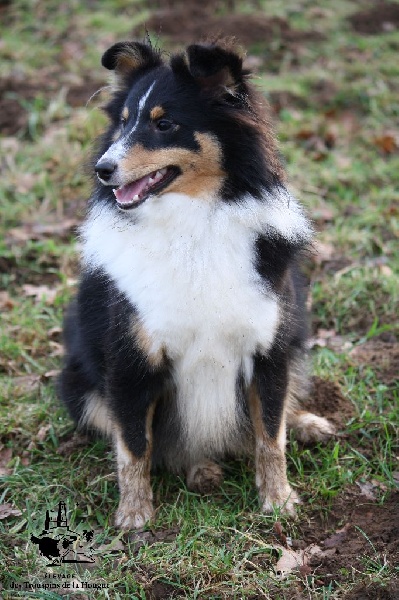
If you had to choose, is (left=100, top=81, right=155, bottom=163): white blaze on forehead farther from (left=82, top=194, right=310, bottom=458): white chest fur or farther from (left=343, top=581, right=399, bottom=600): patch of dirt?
(left=343, top=581, right=399, bottom=600): patch of dirt

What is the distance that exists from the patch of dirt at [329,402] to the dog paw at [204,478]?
713mm

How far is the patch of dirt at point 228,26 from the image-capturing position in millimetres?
8117

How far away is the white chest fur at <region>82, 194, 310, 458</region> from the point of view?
304 centimetres

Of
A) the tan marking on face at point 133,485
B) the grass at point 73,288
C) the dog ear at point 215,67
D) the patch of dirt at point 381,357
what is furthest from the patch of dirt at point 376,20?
the tan marking on face at point 133,485

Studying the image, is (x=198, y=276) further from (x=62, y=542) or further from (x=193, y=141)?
(x=62, y=542)

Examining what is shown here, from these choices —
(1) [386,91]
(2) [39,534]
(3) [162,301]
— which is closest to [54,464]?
(2) [39,534]

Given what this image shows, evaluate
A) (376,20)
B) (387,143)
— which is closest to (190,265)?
(387,143)

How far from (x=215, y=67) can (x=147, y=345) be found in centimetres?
111

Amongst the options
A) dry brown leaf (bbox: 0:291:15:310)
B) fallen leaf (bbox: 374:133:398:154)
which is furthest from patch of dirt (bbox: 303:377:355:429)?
fallen leaf (bbox: 374:133:398:154)

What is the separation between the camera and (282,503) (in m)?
3.40

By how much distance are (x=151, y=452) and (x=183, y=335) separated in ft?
2.26

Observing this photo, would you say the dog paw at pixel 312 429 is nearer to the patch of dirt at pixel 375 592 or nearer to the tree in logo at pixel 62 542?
the patch of dirt at pixel 375 592

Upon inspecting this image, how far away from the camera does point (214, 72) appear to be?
119 inches

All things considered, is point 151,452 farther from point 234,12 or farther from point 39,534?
point 234,12
